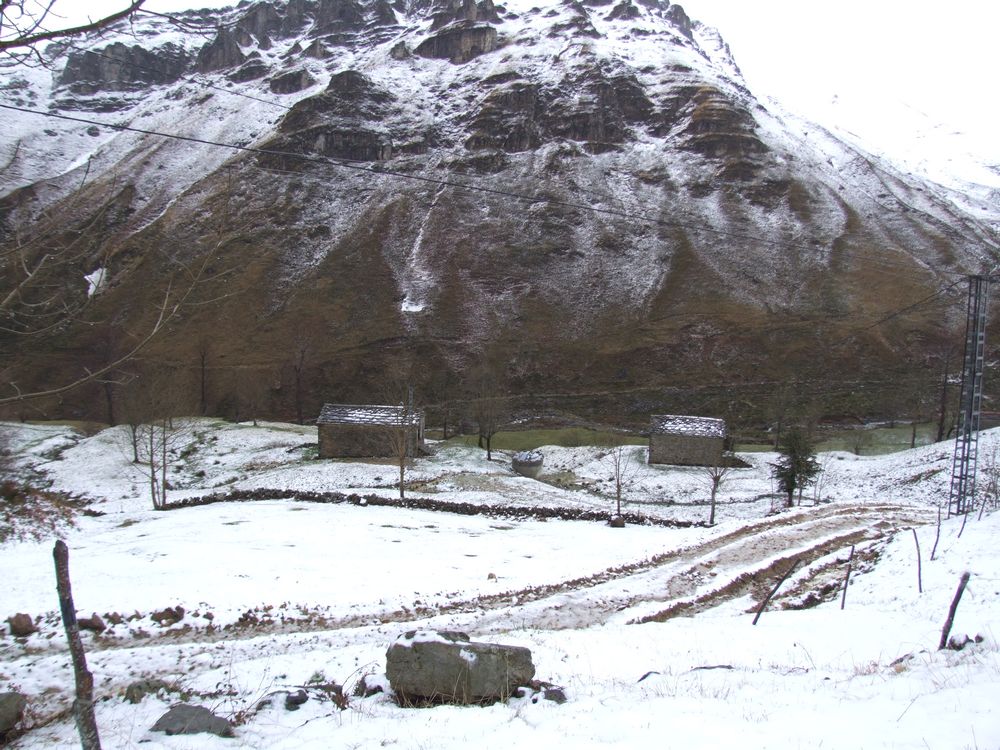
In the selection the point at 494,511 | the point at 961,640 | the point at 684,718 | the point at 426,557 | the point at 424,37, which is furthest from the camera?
the point at 424,37

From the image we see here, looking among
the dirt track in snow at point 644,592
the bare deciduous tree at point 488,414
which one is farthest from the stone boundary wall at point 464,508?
the bare deciduous tree at point 488,414

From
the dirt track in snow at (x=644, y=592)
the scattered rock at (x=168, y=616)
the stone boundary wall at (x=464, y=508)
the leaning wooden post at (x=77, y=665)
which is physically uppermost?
the leaning wooden post at (x=77, y=665)

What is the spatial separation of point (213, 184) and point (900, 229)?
5147 inches

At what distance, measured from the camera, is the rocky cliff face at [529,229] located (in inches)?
3282

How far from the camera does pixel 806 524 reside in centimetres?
2627

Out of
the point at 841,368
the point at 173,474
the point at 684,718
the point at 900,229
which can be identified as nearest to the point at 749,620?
the point at 684,718

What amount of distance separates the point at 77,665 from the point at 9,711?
242 cm

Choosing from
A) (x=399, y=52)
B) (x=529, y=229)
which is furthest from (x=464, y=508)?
(x=399, y=52)

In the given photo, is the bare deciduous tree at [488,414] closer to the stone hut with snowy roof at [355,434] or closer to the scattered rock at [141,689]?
the stone hut with snowy roof at [355,434]

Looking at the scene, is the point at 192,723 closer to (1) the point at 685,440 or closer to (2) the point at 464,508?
(2) the point at 464,508

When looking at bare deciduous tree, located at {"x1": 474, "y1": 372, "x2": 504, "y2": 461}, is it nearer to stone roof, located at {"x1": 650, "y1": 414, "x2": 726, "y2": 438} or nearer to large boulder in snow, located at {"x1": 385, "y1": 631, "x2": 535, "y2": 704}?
stone roof, located at {"x1": 650, "y1": 414, "x2": 726, "y2": 438}

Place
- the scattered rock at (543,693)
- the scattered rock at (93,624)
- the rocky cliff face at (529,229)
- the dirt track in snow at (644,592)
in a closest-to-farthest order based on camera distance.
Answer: the scattered rock at (543,693) < the scattered rock at (93,624) < the dirt track in snow at (644,592) < the rocky cliff face at (529,229)

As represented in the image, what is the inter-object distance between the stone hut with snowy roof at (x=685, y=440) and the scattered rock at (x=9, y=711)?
47896 millimetres

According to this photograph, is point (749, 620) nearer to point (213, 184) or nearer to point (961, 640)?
point (961, 640)
